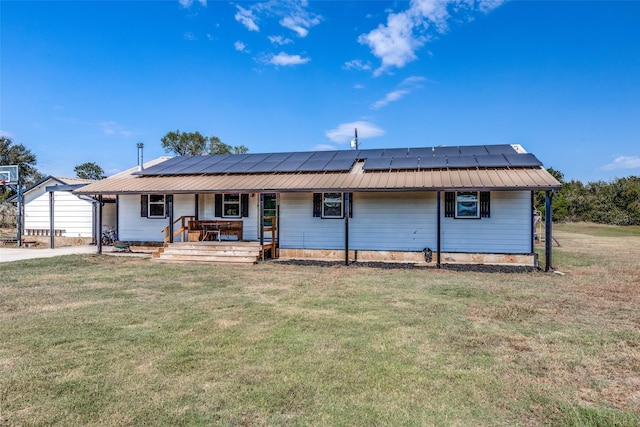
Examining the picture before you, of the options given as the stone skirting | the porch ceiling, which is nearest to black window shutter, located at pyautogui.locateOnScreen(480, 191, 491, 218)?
the porch ceiling

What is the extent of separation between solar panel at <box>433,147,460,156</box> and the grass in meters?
7.37

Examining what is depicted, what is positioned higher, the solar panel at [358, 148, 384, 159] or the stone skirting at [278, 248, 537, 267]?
the solar panel at [358, 148, 384, 159]

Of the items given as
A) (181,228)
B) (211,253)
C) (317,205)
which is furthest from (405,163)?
(181,228)

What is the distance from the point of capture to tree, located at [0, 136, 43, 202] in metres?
39.8

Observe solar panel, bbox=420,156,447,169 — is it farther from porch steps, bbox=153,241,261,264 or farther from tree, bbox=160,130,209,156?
tree, bbox=160,130,209,156

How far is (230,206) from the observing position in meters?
14.7

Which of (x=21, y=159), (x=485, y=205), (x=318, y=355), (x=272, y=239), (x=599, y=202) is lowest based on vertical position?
(x=318, y=355)

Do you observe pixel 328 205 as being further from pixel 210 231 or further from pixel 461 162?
pixel 461 162

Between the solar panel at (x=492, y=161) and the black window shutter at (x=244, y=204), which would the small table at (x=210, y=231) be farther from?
the solar panel at (x=492, y=161)

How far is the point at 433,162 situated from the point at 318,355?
10559 millimetres

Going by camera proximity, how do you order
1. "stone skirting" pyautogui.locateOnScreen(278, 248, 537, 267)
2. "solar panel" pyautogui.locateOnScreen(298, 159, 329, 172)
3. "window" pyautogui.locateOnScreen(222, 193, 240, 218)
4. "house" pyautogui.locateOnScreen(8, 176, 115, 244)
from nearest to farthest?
"stone skirting" pyautogui.locateOnScreen(278, 248, 537, 267) < "solar panel" pyautogui.locateOnScreen(298, 159, 329, 172) < "window" pyautogui.locateOnScreen(222, 193, 240, 218) < "house" pyautogui.locateOnScreen(8, 176, 115, 244)

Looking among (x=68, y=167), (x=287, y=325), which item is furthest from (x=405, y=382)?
(x=68, y=167)

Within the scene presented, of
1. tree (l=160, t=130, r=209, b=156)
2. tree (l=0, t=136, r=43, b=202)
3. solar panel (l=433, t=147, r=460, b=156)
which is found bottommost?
solar panel (l=433, t=147, r=460, b=156)

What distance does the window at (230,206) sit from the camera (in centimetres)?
1456
